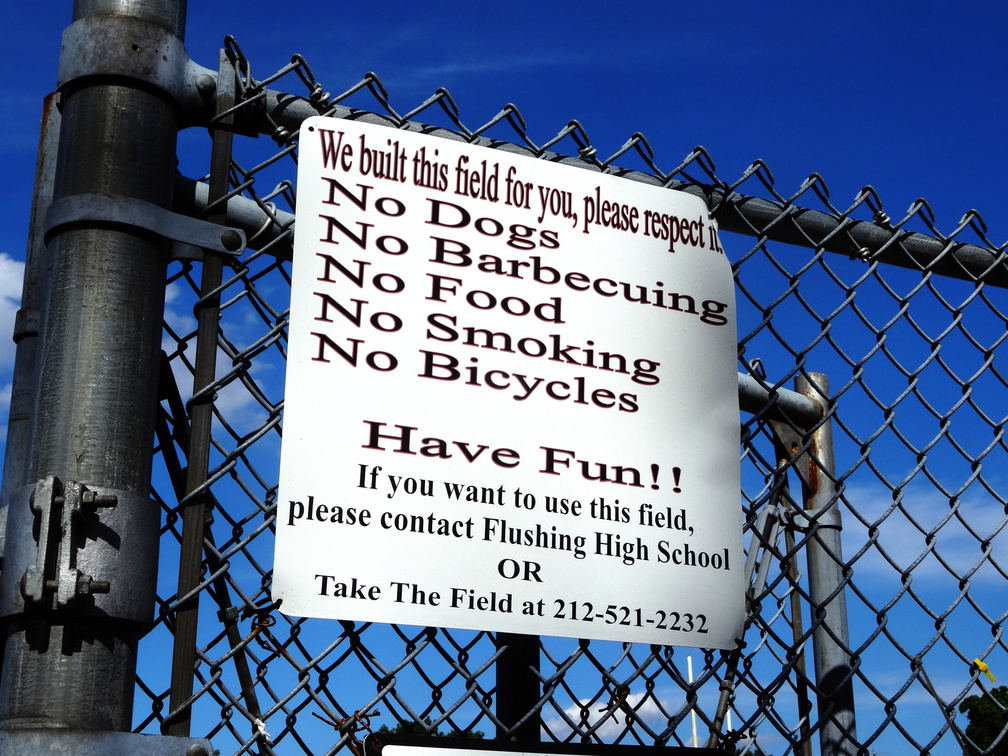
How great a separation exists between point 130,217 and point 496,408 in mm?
693

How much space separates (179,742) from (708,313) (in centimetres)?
132

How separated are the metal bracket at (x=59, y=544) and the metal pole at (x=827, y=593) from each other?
150 centimetres

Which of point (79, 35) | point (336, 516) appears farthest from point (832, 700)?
point (79, 35)

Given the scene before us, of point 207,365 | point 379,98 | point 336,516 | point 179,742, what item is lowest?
point 179,742

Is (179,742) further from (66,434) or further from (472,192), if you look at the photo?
(472,192)

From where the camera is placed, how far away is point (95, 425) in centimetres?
158

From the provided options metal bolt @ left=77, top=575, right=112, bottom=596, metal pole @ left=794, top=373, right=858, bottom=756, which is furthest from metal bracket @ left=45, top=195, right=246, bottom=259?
metal pole @ left=794, top=373, right=858, bottom=756

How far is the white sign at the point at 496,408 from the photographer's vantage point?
178 centimetres

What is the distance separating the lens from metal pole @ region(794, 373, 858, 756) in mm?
2402

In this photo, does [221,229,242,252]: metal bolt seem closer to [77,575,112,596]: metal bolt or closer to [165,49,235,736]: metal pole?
[165,49,235,736]: metal pole

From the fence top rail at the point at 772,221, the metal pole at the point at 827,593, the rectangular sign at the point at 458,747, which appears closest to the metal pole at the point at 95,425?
the fence top rail at the point at 772,221

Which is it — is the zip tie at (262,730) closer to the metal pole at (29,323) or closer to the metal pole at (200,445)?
the metal pole at (200,445)

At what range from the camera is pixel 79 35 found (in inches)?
69.2

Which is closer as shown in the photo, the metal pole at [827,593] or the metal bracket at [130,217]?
the metal bracket at [130,217]
